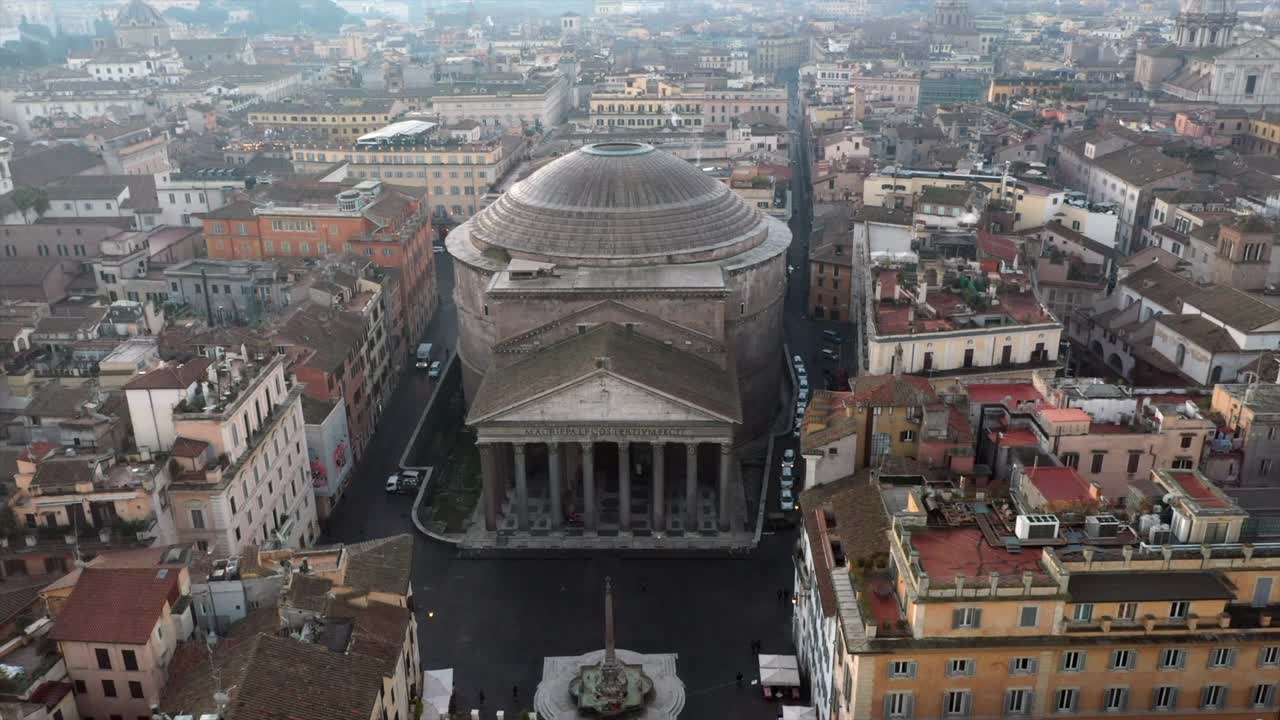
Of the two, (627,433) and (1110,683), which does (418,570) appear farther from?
(1110,683)

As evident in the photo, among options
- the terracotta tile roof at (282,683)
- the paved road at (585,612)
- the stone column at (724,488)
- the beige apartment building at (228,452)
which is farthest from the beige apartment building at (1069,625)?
the beige apartment building at (228,452)

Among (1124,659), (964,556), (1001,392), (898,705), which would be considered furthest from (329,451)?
(1124,659)

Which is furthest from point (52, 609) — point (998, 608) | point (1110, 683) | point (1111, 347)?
point (1111, 347)

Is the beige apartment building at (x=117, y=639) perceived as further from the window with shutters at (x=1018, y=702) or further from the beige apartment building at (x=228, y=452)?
the window with shutters at (x=1018, y=702)

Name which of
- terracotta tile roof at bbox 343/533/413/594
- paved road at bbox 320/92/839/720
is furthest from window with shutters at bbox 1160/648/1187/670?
terracotta tile roof at bbox 343/533/413/594

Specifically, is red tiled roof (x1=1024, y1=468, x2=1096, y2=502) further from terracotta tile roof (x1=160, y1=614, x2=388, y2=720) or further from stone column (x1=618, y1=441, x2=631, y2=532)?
terracotta tile roof (x1=160, y1=614, x2=388, y2=720)

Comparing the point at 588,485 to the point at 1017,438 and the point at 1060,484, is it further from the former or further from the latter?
the point at 1060,484
